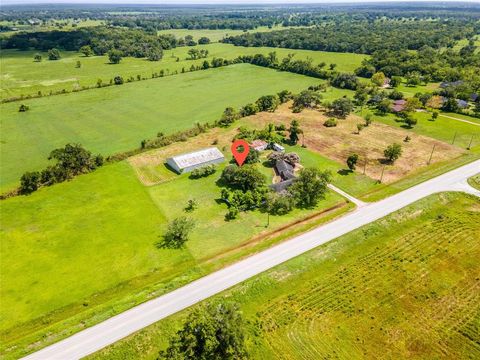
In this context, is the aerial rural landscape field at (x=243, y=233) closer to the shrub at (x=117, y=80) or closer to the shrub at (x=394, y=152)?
the shrub at (x=394, y=152)

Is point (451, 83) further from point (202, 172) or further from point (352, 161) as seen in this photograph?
point (202, 172)

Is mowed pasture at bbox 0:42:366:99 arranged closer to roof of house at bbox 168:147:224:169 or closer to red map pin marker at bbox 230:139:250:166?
roof of house at bbox 168:147:224:169

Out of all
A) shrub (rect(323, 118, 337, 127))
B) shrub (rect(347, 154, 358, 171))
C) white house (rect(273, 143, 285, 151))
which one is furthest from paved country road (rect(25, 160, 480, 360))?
shrub (rect(323, 118, 337, 127))

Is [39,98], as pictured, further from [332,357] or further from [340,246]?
[332,357]

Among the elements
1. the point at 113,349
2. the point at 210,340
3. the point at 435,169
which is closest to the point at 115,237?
the point at 113,349

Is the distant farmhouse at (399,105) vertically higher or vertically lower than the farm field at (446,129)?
higher

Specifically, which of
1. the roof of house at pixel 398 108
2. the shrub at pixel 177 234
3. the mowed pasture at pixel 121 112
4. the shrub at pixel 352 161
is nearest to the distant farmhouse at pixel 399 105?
the roof of house at pixel 398 108
